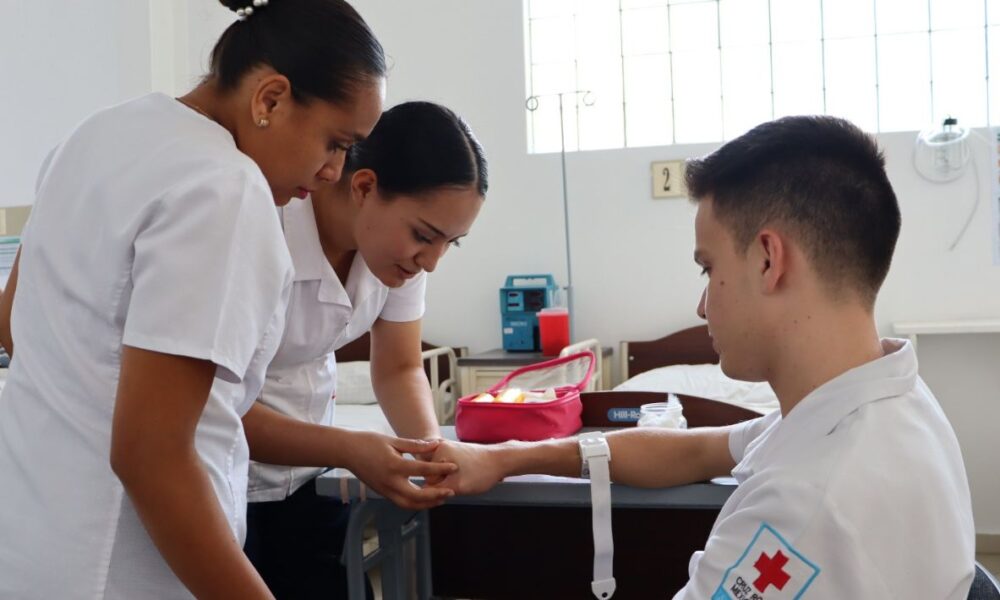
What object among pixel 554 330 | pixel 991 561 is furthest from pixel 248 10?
pixel 991 561

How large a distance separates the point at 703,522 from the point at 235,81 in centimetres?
107

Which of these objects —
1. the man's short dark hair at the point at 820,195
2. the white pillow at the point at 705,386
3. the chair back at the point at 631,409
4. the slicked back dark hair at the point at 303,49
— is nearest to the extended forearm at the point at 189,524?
the slicked back dark hair at the point at 303,49

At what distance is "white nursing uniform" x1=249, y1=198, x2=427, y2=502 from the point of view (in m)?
1.36

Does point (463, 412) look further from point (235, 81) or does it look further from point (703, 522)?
point (235, 81)

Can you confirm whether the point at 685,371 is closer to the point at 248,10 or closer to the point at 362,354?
the point at 362,354

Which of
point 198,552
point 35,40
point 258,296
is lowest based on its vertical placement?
point 198,552

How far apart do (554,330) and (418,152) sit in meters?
2.48

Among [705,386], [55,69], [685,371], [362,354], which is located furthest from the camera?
[55,69]

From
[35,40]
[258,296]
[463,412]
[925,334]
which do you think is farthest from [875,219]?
[35,40]

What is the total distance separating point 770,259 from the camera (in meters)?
0.92

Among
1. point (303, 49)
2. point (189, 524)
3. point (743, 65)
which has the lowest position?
point (189, 524)

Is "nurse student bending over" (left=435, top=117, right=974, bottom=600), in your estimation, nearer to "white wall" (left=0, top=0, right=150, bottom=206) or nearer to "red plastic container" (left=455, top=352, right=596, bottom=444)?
"red plastic container" (left=455, top=352, right=596, bottom=444)

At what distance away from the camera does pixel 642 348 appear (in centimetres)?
392

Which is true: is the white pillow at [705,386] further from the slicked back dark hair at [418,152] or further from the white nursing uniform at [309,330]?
the slicked back dark hair at [418,152]
